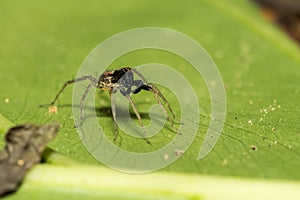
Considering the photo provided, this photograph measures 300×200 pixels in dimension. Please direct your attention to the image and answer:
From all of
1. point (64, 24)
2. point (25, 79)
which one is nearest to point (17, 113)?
point (25, 79)

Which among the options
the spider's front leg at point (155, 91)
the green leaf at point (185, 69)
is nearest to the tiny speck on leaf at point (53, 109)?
the green leaf at point (185, 69)

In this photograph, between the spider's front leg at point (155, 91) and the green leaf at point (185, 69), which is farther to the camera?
the spider's front leg at point (155, 91)

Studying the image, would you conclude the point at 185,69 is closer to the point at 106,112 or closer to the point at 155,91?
the point at 155,91

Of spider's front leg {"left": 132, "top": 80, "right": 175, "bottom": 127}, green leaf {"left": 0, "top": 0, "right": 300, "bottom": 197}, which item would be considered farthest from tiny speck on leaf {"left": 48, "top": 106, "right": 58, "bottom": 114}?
spider's front leg {"left": 132, "top": 80, "right": 175, "bottom": 127}

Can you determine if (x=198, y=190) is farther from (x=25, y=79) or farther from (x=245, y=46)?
(x=245, y=46)

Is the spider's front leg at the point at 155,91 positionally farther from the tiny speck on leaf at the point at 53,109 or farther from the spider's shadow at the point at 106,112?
the tiny speck on leaf at the point at 53,109

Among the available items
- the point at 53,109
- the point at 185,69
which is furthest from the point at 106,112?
the point at 185,69

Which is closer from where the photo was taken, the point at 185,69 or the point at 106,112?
the point at 106,112

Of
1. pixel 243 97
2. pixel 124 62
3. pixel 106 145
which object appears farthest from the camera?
pixel 124 62
